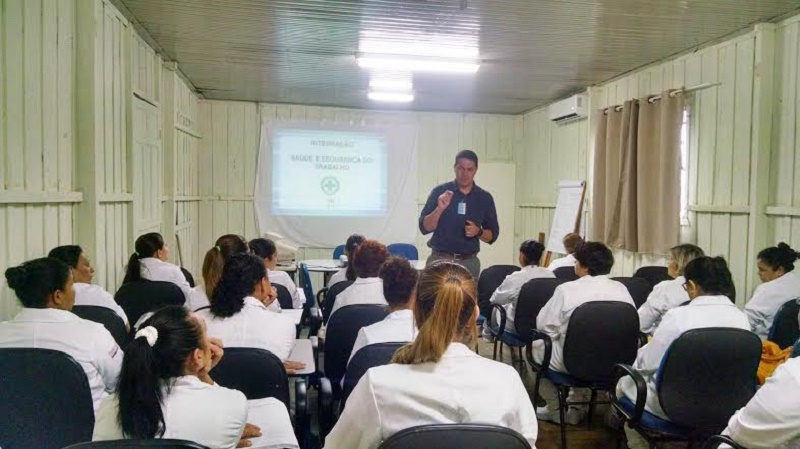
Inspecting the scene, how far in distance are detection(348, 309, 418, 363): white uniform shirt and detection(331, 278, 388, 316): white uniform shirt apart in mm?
849

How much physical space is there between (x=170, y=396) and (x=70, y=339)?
33.5 inches

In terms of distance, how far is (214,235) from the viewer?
7.93 m

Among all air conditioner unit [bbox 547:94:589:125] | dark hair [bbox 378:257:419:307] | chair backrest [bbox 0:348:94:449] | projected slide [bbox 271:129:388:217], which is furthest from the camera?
projected slide [bbox 271:129:388:217]

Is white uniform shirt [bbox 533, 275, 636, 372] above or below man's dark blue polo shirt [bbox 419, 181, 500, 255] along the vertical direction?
below

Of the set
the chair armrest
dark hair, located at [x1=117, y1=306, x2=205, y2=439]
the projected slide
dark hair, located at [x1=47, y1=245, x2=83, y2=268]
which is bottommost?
the chair armrest

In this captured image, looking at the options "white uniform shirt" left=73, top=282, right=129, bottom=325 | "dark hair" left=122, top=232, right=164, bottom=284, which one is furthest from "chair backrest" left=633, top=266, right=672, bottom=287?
"white uniform shirt" left=73, top=282, right=129, bottom=325

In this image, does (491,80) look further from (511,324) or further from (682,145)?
(511,324)

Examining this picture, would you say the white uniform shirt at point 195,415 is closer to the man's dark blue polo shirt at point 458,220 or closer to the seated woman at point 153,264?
the seated woman at point 153,264

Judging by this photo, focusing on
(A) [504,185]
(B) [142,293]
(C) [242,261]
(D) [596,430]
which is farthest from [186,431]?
(A) [504,185]

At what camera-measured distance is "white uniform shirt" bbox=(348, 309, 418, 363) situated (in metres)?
2.34

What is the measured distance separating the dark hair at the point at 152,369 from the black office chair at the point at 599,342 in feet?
6.97

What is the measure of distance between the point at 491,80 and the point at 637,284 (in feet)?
9.88

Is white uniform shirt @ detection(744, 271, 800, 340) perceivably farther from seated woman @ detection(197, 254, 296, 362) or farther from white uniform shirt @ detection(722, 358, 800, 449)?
Result: seated woman @ detection(197, 254, 296, 362)

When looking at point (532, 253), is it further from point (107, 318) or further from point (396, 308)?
point (107, 318)
